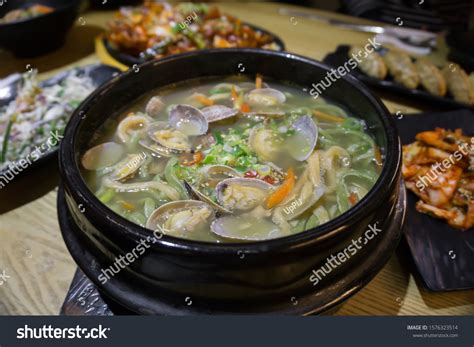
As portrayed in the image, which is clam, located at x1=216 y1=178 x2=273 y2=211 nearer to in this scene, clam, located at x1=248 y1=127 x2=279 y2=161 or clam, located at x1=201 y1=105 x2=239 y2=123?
clam, located at x1=248 y1=127 x2=279 y2=161

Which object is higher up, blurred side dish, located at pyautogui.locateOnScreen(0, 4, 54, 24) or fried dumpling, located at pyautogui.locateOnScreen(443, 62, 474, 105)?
fried dumpling, located at pyautogui.locateOnScreen(443, 62, 474, 105)

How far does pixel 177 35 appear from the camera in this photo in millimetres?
3492

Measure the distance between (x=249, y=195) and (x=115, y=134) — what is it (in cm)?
74

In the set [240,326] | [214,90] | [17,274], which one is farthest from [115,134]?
[240,326]

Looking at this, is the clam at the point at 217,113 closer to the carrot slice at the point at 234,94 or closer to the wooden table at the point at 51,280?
the carrot slice at the point at 234,94

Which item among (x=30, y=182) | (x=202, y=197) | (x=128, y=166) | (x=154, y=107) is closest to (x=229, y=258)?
(x=202, y=197)

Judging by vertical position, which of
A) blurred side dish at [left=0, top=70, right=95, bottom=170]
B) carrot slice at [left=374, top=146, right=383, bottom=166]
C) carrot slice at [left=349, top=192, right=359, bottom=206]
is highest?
carrot slice at [left=374, top=146, right=383, bottom=166]

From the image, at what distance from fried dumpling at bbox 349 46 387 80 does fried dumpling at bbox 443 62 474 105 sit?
419 mm

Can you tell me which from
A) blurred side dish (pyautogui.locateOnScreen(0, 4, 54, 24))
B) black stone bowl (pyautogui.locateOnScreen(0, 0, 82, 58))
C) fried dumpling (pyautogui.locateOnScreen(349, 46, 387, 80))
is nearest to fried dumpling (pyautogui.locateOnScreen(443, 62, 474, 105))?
fried dumpling (pyautogui.locateOnScreen(349, 46, 387, 80))

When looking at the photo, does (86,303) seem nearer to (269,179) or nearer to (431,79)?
(269,179)

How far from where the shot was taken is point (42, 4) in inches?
148

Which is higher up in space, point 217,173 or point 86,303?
point 217,173

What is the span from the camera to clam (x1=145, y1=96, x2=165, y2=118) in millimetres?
2125

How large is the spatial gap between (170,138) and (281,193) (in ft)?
1.97
